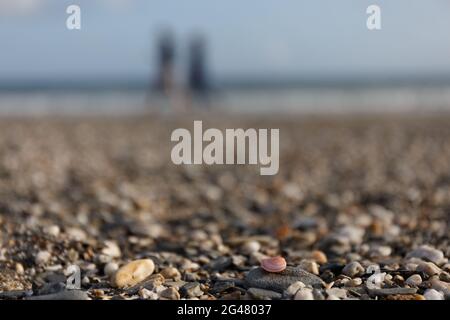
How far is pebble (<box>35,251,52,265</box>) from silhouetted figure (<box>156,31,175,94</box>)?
42.4 feet

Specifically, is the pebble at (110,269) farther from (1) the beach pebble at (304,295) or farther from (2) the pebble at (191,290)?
(1) the beach pebble at (304,295)

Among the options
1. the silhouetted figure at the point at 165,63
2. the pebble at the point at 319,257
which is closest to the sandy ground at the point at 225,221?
the pebble at the point at 319,257

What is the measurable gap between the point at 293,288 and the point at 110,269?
859 millimetres

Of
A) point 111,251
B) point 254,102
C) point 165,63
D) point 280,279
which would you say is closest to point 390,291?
point 280,279

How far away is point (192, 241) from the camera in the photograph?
3.55m

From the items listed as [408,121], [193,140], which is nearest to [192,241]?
[193,140]

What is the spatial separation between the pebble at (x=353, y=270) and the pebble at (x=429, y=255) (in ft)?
1.20

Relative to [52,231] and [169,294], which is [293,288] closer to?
[169,294]

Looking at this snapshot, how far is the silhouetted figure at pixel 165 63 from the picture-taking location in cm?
1545

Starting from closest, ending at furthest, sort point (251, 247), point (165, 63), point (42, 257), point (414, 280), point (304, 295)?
point (304, 295) → point (414, 280) → point (42, 257) → point (251, 247) → point (165, 63)

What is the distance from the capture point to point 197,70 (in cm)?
1731

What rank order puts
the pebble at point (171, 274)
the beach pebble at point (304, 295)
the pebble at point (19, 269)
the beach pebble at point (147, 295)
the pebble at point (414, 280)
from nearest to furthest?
the beach pebble at point (304, 295), the beach pebble at point (147, 295), the pebble at point (414, 280), the pebble at point (171, 274), the pebble at point (19, 269)

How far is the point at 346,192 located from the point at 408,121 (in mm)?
7815

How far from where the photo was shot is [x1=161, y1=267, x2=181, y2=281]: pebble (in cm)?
259
